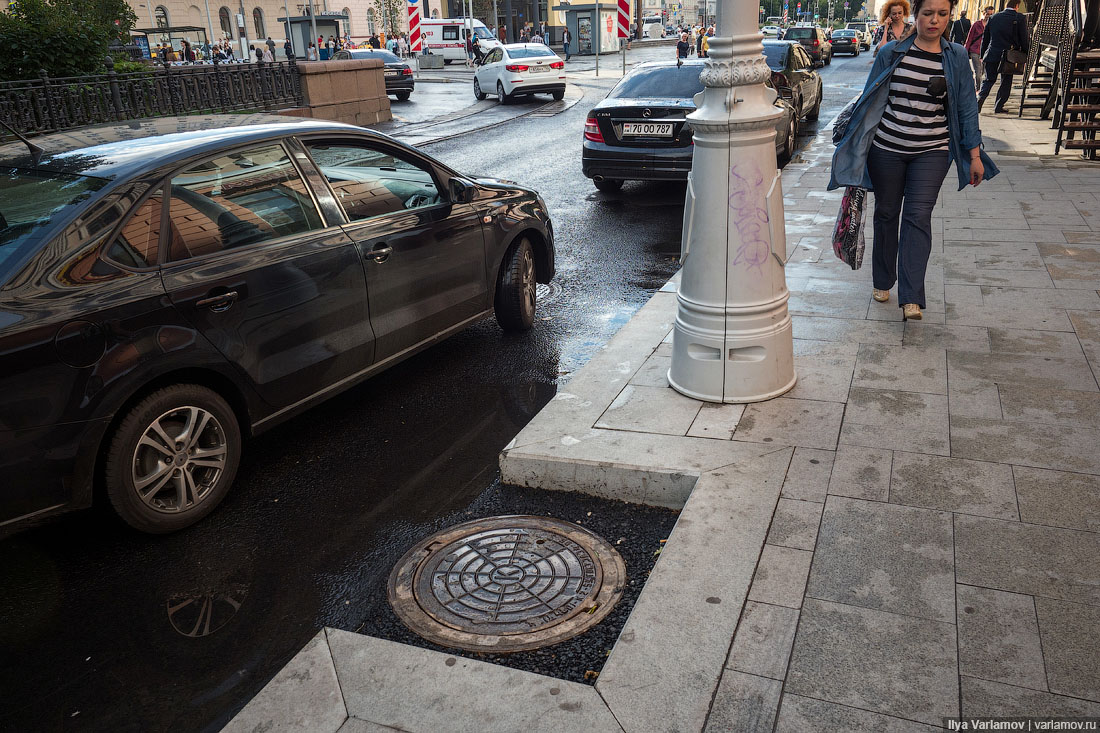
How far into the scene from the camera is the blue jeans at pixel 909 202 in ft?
18.1

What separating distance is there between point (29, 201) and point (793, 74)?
1389 centimetres

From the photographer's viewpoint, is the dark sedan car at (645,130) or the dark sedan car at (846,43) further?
the dark sedan car at (846,43)

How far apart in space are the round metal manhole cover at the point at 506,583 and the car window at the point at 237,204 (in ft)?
5.59

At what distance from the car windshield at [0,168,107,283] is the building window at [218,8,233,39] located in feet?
260

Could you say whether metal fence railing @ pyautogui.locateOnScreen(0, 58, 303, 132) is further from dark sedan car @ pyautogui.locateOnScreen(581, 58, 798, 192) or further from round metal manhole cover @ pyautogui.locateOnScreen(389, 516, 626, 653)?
round metal manhole cover @ pyautogui.locateOnScreen(389, 516, 626, 653)

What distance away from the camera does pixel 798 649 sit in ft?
9.02

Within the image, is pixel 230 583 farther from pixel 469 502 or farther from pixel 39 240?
pixel 39 240

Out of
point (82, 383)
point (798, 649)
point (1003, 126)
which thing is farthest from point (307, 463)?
point (1003, 126)

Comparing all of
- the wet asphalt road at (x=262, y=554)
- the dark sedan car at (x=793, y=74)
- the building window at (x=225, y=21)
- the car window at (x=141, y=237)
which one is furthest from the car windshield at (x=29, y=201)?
the building window at (x=225, y=21)

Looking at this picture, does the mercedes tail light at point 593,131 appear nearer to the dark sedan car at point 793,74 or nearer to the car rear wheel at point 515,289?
the dark sedan car at point 793,74

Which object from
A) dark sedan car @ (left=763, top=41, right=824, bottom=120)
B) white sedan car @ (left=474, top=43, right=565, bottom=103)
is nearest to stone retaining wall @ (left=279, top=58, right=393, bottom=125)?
white sedan car @ (left=474, top=43, right=565, bottom=103)

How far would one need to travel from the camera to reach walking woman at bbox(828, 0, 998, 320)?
529 cm

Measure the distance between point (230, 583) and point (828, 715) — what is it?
2.31 m

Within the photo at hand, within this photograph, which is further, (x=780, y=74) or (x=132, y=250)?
(x=780, y=74)
